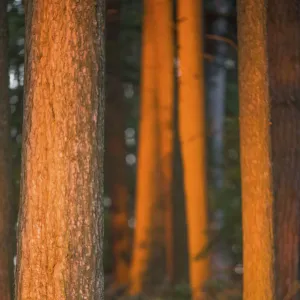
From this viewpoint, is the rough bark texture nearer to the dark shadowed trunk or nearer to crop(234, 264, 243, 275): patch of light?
the dark shadowed trunk

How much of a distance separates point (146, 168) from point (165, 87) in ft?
4.79

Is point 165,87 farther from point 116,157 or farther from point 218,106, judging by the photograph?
point 218,106

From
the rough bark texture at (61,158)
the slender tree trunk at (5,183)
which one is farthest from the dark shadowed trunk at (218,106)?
the rough bark texture at (61,158)

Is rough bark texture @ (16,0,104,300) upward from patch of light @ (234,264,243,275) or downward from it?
upward

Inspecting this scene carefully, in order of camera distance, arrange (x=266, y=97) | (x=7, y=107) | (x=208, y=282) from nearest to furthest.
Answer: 1. (x=266, y=97)
2. (x=7, y=107)
3. (x=208, y=282)

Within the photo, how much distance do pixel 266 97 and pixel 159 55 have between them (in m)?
4.76

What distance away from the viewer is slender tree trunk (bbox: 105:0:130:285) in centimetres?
1557

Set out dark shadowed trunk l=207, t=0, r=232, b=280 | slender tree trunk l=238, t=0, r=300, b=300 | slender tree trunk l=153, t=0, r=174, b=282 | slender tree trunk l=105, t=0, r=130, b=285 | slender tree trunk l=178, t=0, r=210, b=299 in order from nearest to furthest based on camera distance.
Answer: slender tree trunk l=238, t=0, r=300, b=300
slender tree trunk l=178, t=0, r=210, b=299
slender tree trunk l=153, t=0, r=174, b=282
dark shadowed trunk l=207, t=0, r=232, b=280
slender tree trunk l=105, t=0, r=130, b=285

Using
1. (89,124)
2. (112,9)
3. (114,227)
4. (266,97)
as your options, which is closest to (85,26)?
(89,124)

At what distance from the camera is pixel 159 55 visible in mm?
13844

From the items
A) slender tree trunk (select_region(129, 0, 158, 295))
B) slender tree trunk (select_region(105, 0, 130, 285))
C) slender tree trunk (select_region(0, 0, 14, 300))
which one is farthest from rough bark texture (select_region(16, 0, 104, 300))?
slender tree trunk (select_region(105, 0, 130, 285))

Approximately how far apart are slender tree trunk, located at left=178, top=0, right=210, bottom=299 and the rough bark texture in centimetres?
410

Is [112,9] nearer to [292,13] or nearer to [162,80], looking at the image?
[162,80]

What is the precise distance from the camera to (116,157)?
52.5 ft
